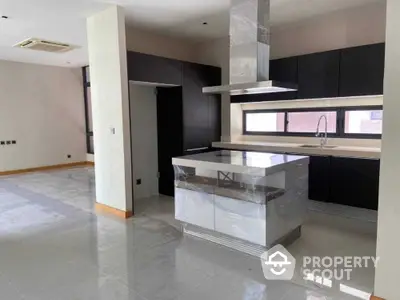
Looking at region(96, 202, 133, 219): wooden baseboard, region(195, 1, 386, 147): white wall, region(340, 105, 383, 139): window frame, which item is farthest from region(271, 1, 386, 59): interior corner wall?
region(96, 202, 133, 219): wooden baseboard

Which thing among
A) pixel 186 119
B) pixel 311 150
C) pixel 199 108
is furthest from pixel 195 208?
pixel 199 108

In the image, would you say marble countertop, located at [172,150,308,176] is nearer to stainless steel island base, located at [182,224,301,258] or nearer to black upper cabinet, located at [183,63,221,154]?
stainless steel island base, located at [182,224,301,258]

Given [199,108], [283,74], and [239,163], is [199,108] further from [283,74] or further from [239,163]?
[239,163]

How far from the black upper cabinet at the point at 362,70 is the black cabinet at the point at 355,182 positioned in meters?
0.99

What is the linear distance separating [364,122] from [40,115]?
7.93 meters

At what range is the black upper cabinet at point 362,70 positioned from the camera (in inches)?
163

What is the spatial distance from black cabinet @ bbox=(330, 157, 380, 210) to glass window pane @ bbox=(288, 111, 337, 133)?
794 mm

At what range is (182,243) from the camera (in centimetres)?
341

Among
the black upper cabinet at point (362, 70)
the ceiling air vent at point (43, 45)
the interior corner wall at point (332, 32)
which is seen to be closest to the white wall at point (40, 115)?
the ceiling air vent at point (43, 45)

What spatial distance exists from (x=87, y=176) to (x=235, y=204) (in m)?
5.37

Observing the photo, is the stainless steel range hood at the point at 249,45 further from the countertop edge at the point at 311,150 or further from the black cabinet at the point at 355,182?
the black cabinet at the point at 355,182

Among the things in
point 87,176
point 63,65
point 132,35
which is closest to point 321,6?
point 132,35

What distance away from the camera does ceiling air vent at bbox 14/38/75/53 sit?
225 inches

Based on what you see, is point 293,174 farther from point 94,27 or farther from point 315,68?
point 94,27
